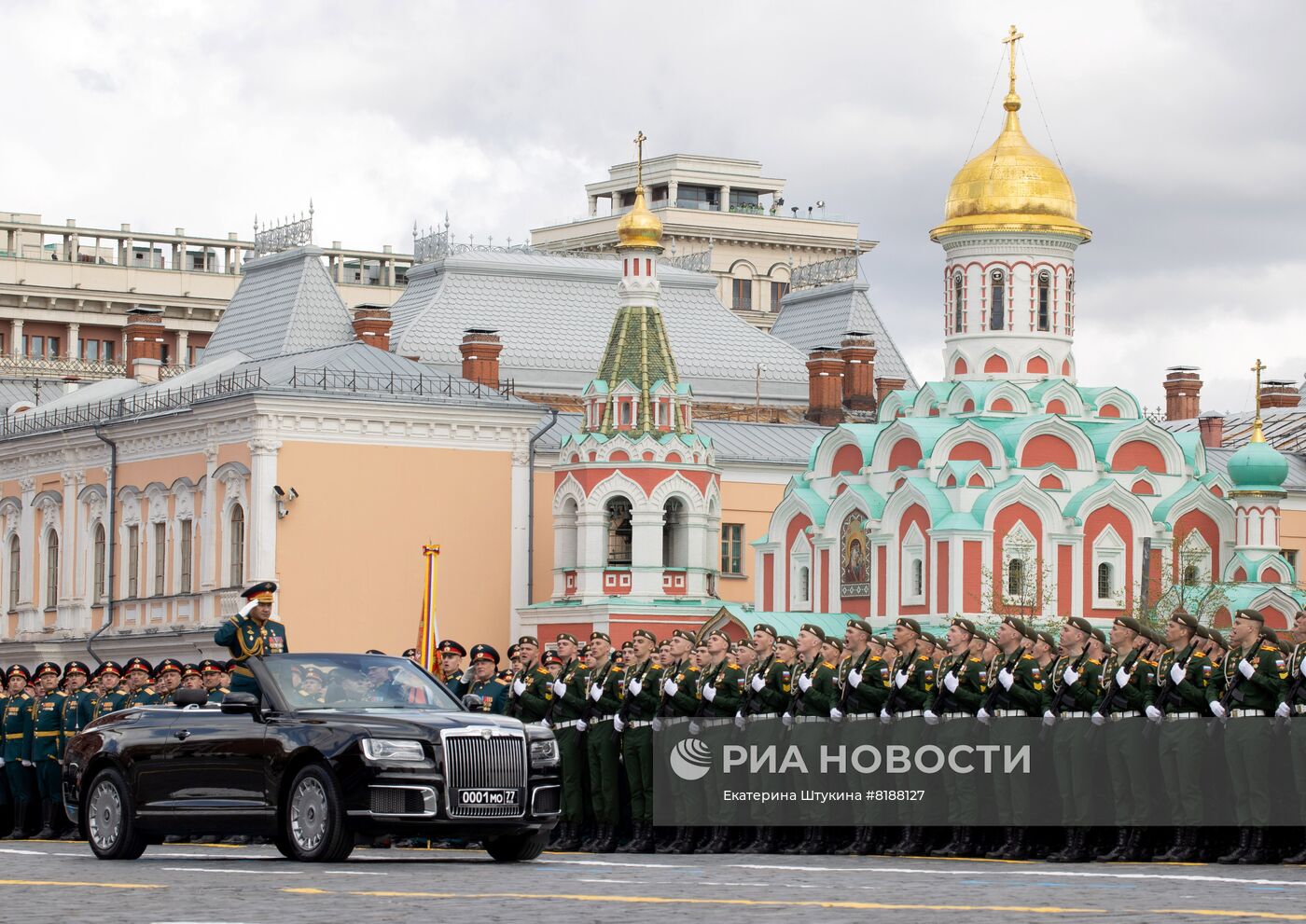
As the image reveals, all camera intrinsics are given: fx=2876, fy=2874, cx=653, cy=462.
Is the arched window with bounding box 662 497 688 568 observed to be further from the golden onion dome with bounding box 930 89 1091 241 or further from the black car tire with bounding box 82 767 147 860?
the black car tire with bounding box 82 767 147 860

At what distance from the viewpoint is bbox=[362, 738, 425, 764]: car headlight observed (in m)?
16.8

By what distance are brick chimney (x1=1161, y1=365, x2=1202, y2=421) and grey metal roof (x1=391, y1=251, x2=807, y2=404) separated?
903 centimetres

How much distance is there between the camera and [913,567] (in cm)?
5222

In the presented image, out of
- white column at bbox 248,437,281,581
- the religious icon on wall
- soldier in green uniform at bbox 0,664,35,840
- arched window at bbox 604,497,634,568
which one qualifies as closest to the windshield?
soldier in green uniform at bbox 0,664,35,840

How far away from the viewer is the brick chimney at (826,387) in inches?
2537

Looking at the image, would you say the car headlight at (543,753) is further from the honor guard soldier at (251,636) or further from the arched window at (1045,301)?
the arched window at (1045,301)

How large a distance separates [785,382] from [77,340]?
4302cm

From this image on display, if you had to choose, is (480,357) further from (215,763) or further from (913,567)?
(215,763)

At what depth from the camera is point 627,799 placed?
21.5 m

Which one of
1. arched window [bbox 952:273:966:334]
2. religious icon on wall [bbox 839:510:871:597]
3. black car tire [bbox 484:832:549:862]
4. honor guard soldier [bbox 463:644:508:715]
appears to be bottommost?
black car tire [bbox 484:832:549:862]

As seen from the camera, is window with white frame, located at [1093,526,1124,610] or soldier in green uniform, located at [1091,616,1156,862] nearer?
soldier in green uniform, located at [1091,616,1156,862]

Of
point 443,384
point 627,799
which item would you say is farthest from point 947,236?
point 627,799

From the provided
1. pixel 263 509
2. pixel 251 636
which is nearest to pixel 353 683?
pixel 251 636

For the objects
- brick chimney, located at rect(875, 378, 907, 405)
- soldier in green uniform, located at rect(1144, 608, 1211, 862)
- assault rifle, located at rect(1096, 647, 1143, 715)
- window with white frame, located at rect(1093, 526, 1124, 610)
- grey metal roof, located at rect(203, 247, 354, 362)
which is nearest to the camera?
soldier in green uniform, located at rect(1144, 608, 1211, 862)
